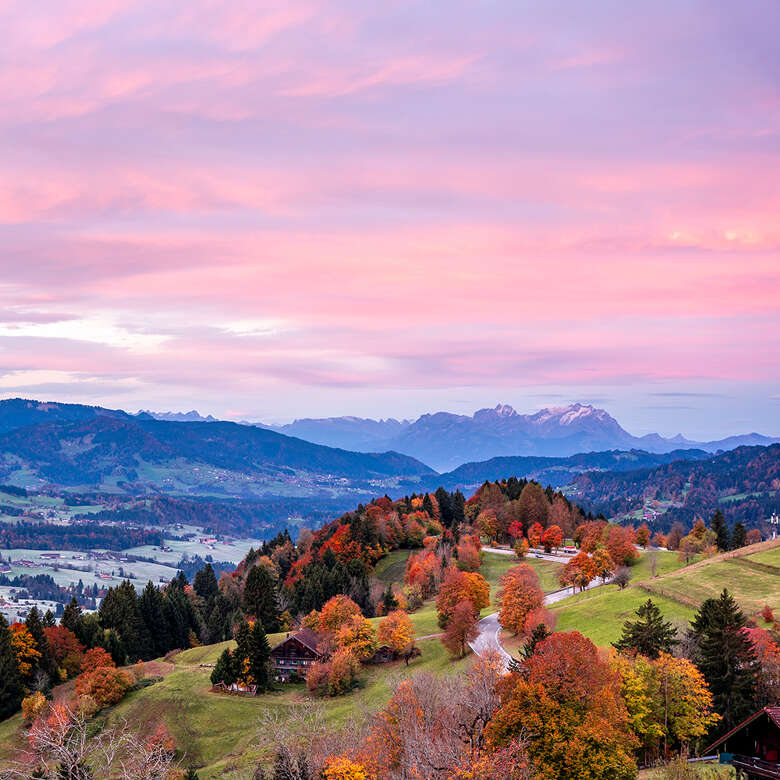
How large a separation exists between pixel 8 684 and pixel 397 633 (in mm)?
58300

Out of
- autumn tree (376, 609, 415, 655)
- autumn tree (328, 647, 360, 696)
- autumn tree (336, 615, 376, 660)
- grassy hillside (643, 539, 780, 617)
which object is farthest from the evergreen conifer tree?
grassy hillside (643, 539, 780, 617)

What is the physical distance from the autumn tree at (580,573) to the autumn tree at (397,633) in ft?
120

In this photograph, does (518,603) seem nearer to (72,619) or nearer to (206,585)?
(72,619)

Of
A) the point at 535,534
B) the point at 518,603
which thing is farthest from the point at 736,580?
the point at 535,534

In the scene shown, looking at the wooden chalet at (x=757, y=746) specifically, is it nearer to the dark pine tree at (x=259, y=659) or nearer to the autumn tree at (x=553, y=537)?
the dark pine tree at (x=259, y=659)

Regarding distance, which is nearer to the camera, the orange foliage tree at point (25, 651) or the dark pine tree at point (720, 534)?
the orange foliage tree at point (25, 651)

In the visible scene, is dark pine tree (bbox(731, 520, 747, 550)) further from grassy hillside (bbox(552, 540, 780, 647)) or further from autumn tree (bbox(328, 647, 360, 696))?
autumn tree (bbox(328, 647, 360, 696))

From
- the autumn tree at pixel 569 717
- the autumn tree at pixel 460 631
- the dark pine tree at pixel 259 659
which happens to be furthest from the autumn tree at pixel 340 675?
the autumn tree at pixel 569 717

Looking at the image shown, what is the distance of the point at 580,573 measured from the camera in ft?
396

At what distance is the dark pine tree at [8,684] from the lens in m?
101

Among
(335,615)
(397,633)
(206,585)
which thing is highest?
(397,633)

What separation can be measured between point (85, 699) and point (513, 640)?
5797 centimetres

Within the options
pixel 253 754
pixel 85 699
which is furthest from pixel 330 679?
pixel 85 699

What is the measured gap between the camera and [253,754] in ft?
244
